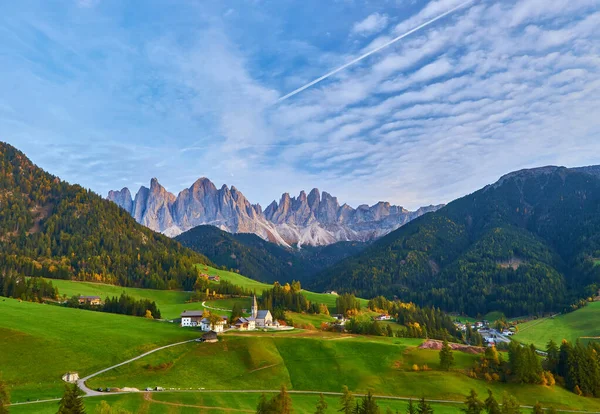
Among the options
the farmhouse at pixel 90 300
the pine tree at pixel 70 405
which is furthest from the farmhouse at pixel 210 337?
the farmhouse at pixel 90 300

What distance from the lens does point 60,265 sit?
19800cm

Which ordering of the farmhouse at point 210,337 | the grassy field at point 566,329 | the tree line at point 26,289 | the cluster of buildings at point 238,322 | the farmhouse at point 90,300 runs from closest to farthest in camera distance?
the farmhouse at point 210,337 < the cluster of buildings at point 238,322 < the tree line at point 26,289 < the farmhouse at point 90,300 < the grassy field at point 566,329

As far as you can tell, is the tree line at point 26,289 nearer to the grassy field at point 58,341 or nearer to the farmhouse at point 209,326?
the grassy field at point 58,341

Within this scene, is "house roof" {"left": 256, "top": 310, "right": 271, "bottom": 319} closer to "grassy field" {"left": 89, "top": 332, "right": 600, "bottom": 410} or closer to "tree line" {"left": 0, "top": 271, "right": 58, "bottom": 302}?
"grassy field" {"left": 89, "top": 332, "right": 600, "bottom": 410}

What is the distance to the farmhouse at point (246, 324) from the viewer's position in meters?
121

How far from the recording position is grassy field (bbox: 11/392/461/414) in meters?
59.9

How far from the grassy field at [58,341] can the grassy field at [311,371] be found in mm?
7329

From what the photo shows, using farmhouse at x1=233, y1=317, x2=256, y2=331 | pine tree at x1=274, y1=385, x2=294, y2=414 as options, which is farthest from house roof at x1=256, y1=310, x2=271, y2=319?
pine tree at x1=274, y1=385, x2=294, y2=414

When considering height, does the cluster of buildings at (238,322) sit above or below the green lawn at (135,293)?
below

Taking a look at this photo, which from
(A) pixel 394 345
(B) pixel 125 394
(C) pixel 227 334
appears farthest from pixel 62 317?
(A) pixel 394 345

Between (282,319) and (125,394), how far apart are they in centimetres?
7470

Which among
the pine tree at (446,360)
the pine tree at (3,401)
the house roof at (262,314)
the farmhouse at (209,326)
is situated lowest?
the pine tree at (446,360)

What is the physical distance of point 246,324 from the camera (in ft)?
402

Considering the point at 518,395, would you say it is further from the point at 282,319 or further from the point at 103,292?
the point at 103,292
